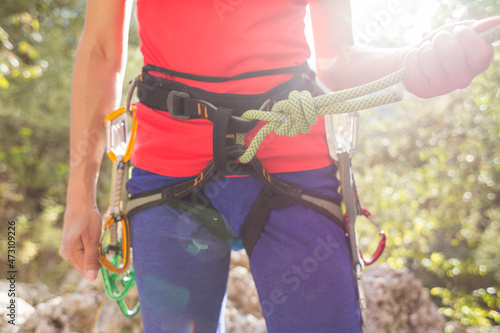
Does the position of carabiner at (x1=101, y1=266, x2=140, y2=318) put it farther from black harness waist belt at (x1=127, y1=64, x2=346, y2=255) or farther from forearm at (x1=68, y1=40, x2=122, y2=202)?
black harness waist belt at (x1=127, y1=64, x2=346, y2=255)

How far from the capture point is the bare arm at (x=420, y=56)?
0.65 m

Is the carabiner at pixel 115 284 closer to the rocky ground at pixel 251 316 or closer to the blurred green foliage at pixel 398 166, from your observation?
the rocky ground at pixel 251 316

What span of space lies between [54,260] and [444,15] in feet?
23.4

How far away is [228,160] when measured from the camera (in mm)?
1001

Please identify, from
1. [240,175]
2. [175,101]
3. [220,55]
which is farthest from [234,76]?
[240,175]

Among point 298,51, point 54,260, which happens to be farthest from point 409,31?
point 54,260

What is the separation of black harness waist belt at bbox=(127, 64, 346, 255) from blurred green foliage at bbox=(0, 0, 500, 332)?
1.53 metres

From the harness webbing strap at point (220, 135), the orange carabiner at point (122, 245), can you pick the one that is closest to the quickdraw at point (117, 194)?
the orange carabiner at point (122, 245)

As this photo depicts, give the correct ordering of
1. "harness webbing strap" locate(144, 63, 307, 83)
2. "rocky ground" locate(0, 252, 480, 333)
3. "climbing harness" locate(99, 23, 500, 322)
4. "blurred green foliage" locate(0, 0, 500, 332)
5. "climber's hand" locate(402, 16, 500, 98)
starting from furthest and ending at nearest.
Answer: "blurred green foliage" locate(0, 0, 500, 332), "rocky ground" locate(0, 252, 480, 333), "harness webbing strap" locate(144, 63, 307, 83), "climbing harness" locate(99, 23, 500, 322), "climber's hand" locate(402, 16, 500, 98)

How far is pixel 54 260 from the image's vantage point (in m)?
6.62

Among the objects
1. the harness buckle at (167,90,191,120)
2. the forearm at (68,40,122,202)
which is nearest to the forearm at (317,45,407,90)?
the harness buckle at (167,90,191,120)

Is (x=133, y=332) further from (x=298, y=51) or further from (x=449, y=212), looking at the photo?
(x=449, y=212)

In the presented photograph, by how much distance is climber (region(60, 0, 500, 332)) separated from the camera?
0.95m

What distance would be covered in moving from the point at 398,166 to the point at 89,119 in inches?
203
